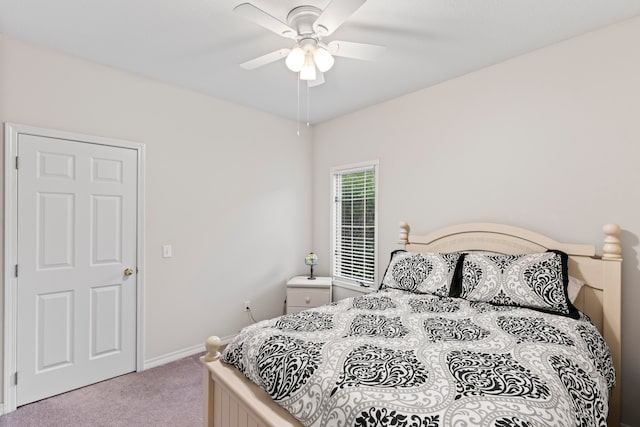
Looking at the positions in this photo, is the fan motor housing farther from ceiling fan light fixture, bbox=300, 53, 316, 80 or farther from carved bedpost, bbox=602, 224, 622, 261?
carved bedpost, bbox=602, 224, 622, 261

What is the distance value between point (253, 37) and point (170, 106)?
1271 millimetres

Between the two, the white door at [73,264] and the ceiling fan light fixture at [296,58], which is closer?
the ceiling fan light fixture at [296,58]

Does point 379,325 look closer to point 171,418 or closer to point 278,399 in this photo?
point 278,399

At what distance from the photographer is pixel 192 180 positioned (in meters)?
3.19

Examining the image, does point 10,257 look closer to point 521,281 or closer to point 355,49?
point 355,49

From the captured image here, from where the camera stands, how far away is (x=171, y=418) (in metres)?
2.20

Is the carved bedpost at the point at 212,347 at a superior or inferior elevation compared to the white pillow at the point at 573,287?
inferior

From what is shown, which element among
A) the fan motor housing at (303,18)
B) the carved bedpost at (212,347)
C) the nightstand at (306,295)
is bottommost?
the nightstand at (306,295)

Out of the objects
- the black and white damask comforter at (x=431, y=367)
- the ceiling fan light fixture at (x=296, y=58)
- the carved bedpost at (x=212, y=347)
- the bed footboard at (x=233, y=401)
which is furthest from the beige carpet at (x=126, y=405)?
the ceiling fan light fixture at (x=296, y=58)

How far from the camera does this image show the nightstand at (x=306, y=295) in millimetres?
3588

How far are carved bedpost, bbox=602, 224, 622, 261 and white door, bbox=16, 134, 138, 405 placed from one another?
3490 millimetres

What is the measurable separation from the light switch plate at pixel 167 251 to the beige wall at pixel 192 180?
1.4 inches

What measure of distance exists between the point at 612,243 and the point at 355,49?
197 cm

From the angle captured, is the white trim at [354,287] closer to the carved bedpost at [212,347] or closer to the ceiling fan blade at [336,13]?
the carved bedpost at [212,347]
